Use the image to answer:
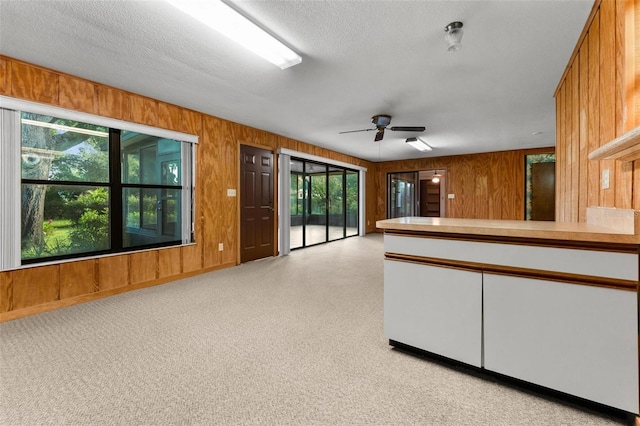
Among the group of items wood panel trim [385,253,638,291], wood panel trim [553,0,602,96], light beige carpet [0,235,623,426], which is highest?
wood panel trim [553,0,602,96]

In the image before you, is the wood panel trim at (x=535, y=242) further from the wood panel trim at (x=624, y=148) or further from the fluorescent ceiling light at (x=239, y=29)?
the fluorescent ceiling light at (x=239, y=29)

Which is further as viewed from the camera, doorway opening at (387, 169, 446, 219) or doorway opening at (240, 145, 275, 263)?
doorway opening at (387, 169, 446, 219)

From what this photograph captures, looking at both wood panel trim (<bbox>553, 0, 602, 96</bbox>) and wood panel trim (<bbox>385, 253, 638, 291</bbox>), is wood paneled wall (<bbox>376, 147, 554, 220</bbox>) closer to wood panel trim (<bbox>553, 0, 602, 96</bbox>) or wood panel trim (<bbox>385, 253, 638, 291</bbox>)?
wood panel trim (<bbox>553, 0, 602, 96</bbox>)

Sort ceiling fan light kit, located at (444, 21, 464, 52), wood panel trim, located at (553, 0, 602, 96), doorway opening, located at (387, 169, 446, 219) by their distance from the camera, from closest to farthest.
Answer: wood panel trim, located at (553, 0, 602, 96) < ceiling fan light kit, located at (444, 21, 464, 52) < doorway opening, located at (387, 169, 446, 219)

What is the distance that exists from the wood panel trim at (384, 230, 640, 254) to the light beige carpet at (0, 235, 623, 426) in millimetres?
851

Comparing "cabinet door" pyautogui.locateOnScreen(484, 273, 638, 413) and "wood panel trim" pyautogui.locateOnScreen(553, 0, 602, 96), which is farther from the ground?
"wood panel trim" pyautogui.locateOnScreen(553, 0, 602, 96)

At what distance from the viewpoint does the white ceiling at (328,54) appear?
2.03 metres

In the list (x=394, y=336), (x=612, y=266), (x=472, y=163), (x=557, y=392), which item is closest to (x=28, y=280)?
(x=394, y=336)

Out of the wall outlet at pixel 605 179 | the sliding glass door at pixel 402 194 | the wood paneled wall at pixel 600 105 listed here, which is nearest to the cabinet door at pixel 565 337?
the wood paneled wall at pixel 600 105

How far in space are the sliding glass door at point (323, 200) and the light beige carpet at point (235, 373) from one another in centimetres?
403

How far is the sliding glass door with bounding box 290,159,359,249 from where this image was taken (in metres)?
7.09

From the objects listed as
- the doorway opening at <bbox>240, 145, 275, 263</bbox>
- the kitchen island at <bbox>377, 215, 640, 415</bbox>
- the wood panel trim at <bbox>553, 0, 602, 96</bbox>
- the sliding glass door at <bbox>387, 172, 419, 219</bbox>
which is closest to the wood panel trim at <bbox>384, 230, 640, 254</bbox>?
the kitchen island at <bbox>377, 215, 640, 415</bbox>

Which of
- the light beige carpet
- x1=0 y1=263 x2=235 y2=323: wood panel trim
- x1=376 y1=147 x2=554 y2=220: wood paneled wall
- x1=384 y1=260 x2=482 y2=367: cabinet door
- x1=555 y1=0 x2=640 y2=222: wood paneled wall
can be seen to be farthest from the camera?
x1=376 y1=147 x2=554 y2=220: wood paneled wall

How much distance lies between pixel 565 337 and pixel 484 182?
721 cm
